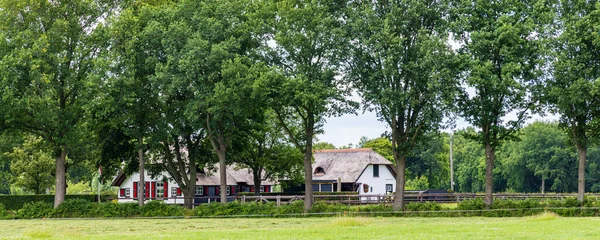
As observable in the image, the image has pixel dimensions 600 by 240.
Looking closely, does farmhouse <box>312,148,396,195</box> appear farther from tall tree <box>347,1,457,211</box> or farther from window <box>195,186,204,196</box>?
tall tree <box>347,1,457,211</box>

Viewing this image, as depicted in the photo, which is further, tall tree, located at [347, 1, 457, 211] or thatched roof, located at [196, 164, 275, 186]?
thatched roof, located at [196, 164, 275, 186]

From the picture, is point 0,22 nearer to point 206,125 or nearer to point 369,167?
point 206,125

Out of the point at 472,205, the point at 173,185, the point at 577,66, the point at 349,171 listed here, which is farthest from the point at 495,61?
the point at 173,185

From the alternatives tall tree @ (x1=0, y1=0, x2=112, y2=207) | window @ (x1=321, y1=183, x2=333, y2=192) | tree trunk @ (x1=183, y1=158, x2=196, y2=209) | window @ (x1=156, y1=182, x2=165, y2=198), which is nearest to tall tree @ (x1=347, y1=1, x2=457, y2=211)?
tree trunk @ (x1=183, y1=158, x2=196, y2=209)

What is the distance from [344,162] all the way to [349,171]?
1658 mm

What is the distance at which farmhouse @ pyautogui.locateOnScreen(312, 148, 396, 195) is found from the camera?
259 ft

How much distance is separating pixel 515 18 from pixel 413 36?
593 cm

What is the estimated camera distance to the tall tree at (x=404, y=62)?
41375 mm

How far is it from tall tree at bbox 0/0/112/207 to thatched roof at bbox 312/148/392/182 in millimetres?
35669

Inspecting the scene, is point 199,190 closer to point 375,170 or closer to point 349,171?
point 349,171

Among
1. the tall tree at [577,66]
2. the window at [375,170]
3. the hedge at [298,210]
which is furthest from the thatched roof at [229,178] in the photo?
the tall tree at [577,66]

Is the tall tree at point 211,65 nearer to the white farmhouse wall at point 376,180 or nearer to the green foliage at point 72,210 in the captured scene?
the green foliage at point 72,210

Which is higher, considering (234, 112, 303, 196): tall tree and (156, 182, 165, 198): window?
(234, 112, 303, 196): tall tree

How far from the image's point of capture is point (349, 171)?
260 feet
